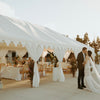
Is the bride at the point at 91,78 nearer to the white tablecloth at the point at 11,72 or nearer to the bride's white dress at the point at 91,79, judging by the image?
the bride's white dress at the point at 91,79

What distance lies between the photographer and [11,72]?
8.82 m

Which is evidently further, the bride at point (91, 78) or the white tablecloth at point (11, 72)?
the white tablecloth at point (11, 72)

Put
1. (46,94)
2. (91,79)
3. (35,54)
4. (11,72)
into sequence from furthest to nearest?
1. (11,72)
2. (35,54)
3. (91,79)
4. (46,94)

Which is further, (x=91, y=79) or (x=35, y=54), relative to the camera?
(x=35, y=54)

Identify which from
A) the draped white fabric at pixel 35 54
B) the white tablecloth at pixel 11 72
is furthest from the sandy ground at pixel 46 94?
the white tablecloth at pixel 11 72

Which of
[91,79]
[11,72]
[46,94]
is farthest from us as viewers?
[11,72]

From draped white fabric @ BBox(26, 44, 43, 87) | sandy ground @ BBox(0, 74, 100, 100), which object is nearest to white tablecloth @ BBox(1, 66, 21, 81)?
draped white fabric @ BBox(26, 44, 43, 87)

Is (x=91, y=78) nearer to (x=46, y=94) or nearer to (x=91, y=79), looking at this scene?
(x=91, y=79)

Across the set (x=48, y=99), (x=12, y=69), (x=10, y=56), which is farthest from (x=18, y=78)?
(x=10, y=56)

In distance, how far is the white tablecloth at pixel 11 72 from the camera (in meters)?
8.38

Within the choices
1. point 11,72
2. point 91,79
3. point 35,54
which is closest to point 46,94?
point 91,79

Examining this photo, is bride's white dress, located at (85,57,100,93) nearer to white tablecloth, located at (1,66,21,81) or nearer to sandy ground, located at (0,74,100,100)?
sandy ground, located at (0,74,100,100)

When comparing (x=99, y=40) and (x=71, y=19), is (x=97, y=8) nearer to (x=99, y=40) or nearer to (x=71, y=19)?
(x=71, y=19)

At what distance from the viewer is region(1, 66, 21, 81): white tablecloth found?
8.38m
